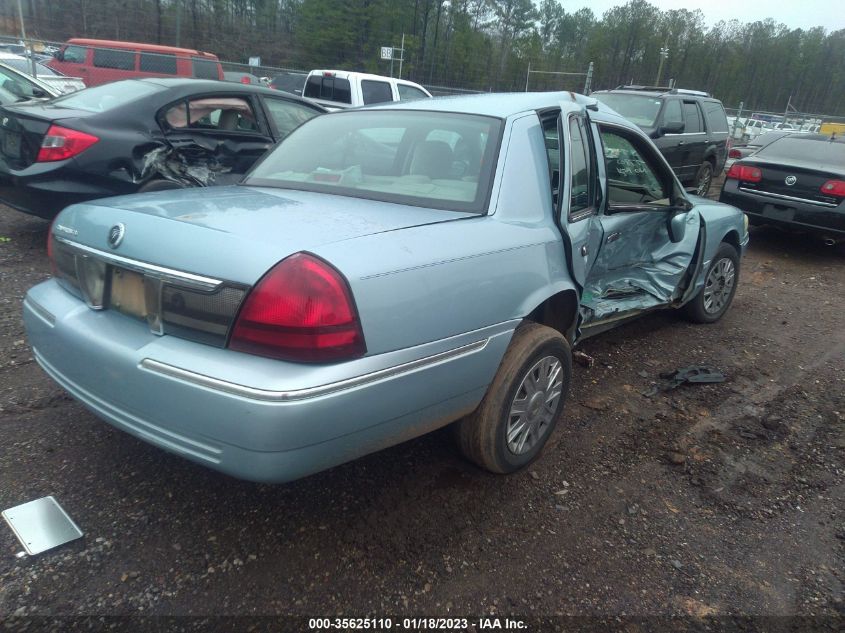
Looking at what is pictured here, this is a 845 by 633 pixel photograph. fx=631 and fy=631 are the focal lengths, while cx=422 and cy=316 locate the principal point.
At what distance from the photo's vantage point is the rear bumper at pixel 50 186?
4875 millimetres

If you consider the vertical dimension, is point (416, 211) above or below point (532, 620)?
above

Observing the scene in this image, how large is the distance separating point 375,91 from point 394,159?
942 cm

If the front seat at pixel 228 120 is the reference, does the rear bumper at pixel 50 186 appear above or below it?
below

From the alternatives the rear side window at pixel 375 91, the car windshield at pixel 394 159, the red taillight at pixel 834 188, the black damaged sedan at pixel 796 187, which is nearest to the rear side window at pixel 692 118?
the black damaged sedan at pixel 796 187

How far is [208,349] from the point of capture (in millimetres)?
2004

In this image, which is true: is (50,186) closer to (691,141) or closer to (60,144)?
(60,144)

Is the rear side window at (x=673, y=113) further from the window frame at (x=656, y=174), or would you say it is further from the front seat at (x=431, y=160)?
the front seat at (x=431, y=160)

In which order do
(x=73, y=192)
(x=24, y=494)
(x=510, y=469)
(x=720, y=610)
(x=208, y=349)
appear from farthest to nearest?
(x=73, y=192) < (x=510, y=469) < (x=24, y=494) < (x=720, y=610) < (x=208, y=349)

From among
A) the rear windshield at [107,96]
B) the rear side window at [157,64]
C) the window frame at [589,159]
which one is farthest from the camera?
the rear side window at [157,64]

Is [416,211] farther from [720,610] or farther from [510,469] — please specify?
[720,610]

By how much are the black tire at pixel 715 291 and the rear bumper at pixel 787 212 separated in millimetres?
3218

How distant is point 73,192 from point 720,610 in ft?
16.5

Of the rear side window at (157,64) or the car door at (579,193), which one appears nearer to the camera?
the car door at (579,193)

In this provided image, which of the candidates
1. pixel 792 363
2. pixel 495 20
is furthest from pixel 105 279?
pixel 495 20
